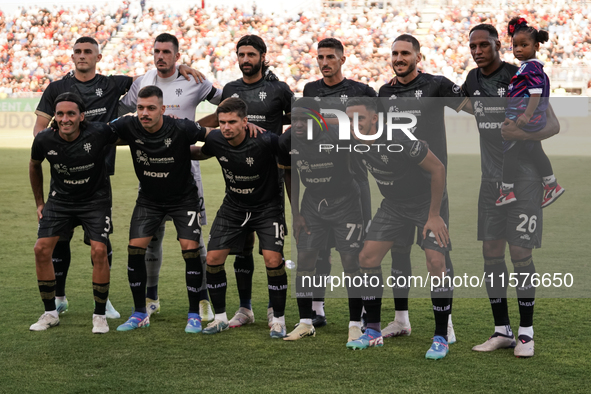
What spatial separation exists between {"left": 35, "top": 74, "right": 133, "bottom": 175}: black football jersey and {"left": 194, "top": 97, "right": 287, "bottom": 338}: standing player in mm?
1102

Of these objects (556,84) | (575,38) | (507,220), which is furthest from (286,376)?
(575,38)

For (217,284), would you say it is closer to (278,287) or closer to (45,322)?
(278,287)

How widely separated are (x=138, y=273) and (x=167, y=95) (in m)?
1.55

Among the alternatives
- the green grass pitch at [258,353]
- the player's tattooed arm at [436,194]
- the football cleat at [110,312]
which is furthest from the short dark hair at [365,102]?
the football cleat at [110,312]

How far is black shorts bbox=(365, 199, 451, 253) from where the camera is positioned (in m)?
4.84

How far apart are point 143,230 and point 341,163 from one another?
63.4 inches

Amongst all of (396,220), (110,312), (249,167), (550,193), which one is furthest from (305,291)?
(550,193)

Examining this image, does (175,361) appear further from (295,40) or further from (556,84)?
(295,40)

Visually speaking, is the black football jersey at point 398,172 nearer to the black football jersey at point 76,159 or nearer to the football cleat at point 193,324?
the football cleat at point 193,324

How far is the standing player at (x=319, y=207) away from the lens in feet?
16.7

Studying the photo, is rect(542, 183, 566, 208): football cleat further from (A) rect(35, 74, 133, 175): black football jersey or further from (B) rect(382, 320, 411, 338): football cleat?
(A) rect(35, 74, 133, 175): black football jersey

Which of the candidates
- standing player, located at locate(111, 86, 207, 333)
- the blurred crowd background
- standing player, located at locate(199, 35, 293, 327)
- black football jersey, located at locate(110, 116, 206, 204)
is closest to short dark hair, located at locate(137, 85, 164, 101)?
standing player, located at locate(111, 86, 207, 333)

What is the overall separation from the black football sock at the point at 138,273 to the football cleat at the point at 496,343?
253cm

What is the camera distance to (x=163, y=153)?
Answer: 17.5ft
